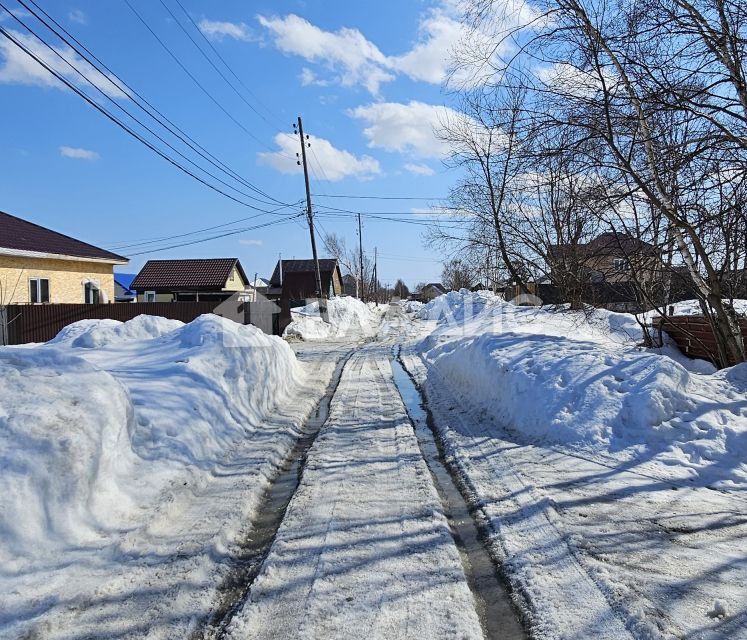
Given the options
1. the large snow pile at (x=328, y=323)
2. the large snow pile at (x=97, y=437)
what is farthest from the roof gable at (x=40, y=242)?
the large snow pile at (x=97, y=437)

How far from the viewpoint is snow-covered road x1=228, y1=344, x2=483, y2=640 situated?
2938 mm

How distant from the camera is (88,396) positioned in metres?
4.83

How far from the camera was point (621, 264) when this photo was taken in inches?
344

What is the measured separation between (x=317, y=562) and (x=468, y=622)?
44.5 inches

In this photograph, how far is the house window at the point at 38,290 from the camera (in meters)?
22.8

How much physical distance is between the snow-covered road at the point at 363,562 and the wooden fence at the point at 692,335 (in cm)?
1024

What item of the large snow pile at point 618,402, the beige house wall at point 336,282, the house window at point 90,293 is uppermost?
the beige house wall at point 336,282

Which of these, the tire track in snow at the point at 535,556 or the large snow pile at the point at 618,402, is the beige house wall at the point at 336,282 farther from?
the tire track in snow at the point at 535,556

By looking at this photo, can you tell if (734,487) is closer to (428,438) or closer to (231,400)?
(428,438)

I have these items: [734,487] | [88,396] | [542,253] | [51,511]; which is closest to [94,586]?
[51,511]

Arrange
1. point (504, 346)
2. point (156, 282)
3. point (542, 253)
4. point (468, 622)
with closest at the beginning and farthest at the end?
point (468, 622) → point (504, 346) → point (542, 253) → point (156, 282)

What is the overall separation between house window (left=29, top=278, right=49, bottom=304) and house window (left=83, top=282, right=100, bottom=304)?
2.37 metres

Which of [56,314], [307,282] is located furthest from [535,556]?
[307,282]

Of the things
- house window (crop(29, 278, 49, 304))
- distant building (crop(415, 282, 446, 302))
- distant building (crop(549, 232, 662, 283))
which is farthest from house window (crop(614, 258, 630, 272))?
distant building (crop(415, 282, 446, 302))
